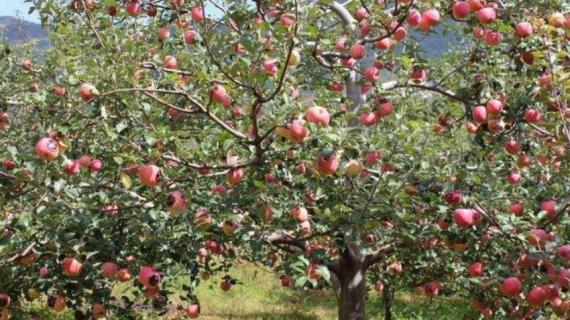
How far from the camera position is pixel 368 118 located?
425 centimetres

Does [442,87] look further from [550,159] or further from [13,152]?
[13,152]

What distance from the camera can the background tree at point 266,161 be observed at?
11.4 ft

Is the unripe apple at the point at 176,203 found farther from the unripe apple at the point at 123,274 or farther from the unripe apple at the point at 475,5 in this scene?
the unripe apple at the point at 475,5

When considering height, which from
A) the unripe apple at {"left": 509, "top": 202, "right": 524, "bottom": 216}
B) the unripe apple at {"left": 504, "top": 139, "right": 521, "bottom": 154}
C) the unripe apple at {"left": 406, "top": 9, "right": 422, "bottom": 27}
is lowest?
the unripe apple at {"left": 509, "top": 202, "right": 524, "bottom": 216}

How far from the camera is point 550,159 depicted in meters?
5.53

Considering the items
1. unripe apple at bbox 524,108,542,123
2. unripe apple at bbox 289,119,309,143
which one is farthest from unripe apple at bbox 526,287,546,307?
unripe apple at bbox 289,119,309,143

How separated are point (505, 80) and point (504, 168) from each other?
0.76m

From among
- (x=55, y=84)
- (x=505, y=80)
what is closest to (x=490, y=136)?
(x=505, y=80)

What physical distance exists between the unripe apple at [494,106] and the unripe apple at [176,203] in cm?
212

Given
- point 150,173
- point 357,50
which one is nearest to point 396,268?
point 357,50

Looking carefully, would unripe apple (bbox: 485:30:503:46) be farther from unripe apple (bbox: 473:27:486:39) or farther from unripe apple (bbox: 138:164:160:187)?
unripe apple (bbox: 138:164:160:187)

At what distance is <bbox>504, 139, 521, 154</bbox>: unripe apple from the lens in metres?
4.46

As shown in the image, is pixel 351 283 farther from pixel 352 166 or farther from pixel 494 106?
pixel 352 166

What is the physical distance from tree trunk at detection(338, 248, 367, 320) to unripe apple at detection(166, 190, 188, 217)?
306cm
